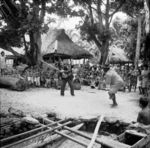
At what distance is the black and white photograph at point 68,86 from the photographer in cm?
425

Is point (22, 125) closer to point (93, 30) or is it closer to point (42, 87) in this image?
point (42, 87)

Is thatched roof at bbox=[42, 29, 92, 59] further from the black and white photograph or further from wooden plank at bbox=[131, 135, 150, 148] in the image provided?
wooden plank at bbox=[131, 135, 150, 148]

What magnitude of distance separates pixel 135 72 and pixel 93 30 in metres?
7.28

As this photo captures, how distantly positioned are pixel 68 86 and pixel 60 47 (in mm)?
5312

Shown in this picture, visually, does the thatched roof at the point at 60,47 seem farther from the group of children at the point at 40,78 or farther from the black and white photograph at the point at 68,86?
the group of children at the point at 40,78

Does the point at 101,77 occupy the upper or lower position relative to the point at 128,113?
upper

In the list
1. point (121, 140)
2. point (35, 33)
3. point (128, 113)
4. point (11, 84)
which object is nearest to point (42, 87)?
point (11, 84)

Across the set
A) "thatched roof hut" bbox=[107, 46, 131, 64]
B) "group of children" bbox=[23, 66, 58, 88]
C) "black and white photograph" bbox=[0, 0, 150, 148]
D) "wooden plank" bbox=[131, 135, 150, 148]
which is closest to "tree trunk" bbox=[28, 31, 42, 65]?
"black and white photograph" bbox=[0, 0, 150, 148]

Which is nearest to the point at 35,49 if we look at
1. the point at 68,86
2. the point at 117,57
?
the point at 68,86

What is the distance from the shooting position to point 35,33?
1302 centimetres

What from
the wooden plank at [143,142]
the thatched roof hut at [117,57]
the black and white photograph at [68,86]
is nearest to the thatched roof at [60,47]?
the black and white photograph at [68,86]

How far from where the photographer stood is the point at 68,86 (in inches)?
497

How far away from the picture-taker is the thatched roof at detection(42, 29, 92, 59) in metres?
16.4

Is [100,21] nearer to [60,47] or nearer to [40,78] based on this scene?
[60,47]
